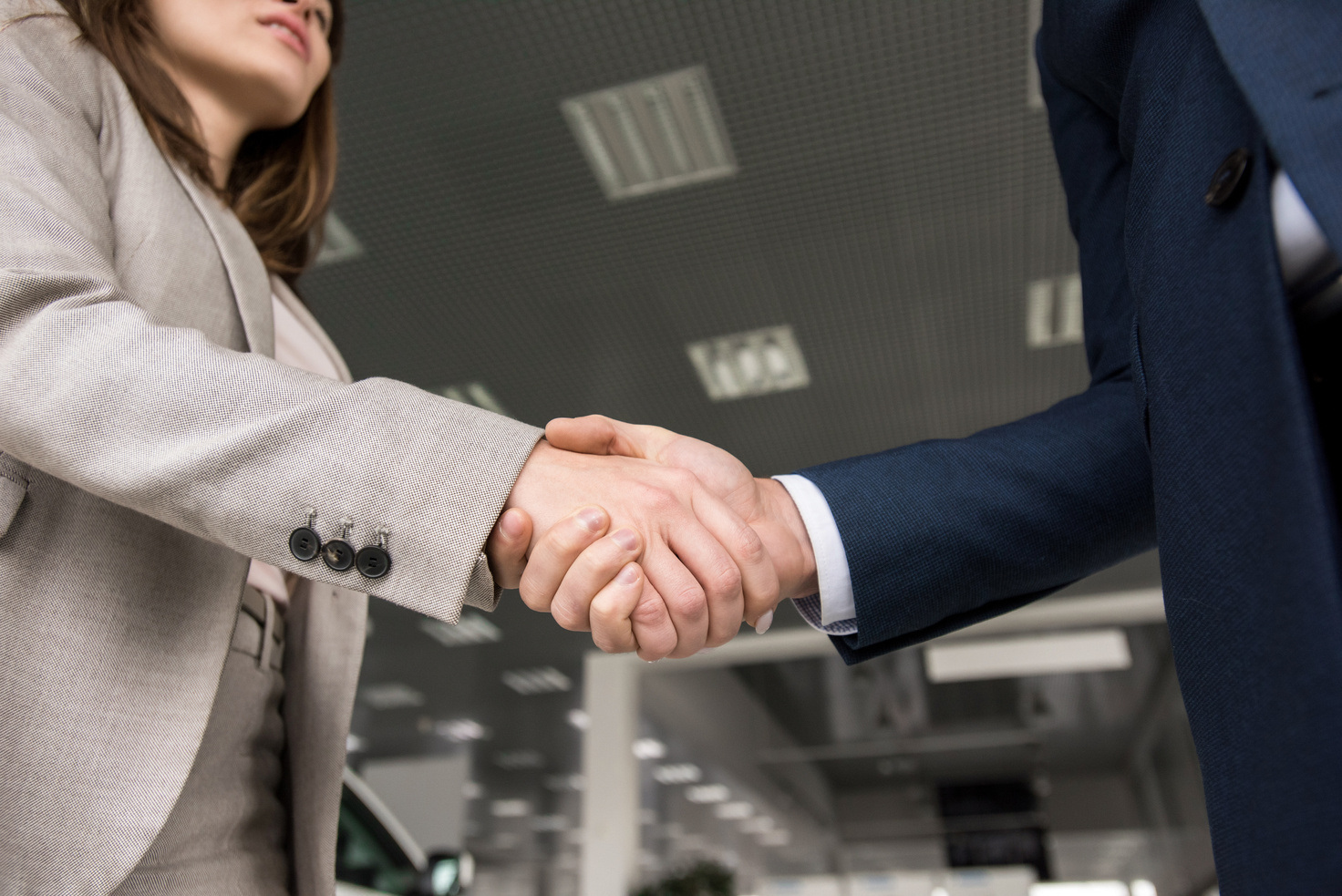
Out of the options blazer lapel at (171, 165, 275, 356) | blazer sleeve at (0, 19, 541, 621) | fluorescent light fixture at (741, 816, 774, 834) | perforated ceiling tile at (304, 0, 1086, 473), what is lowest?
fluorescent light fixture at (741, 816, 774, 834)

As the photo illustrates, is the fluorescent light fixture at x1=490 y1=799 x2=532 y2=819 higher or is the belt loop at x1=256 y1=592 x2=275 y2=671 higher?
the belt loop at x1=256 y1=592 x2=275 y2=671

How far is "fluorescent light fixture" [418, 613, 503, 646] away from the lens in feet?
25.1

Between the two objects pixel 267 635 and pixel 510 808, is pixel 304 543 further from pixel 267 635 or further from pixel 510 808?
pixel 510 808

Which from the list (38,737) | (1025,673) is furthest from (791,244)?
(1025,673)

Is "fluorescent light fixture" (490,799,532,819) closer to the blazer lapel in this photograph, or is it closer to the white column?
the white column

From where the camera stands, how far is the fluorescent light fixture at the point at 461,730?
1088cm

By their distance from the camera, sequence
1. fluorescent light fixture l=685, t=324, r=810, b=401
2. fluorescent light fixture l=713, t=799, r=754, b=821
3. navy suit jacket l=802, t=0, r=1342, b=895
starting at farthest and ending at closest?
fluorescent light fixture l=713, t=799, r=754, b=821
fluorescent light fixture l=685, t=324, r=810, b=401
navy suit jacket l=802, t=0, r=1342, b=895

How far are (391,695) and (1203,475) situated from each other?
Answer: 397 inches

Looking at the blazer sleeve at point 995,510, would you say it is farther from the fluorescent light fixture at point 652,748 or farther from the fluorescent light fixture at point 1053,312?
the fluorescent light fixture at point 652,748

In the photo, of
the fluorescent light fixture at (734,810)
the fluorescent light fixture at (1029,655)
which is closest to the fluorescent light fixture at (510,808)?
the fluorescent light fixture at (734,810)

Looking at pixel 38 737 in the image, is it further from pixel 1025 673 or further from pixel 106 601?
pixel 1025 673

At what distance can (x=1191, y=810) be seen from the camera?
774 centimetres

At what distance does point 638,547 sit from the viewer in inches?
30.1

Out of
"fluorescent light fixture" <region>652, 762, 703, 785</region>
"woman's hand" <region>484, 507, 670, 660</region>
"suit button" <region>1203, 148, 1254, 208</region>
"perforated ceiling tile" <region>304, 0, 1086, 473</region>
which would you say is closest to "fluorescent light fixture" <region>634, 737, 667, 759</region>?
"fluorescent light fixture" <region>652, 762, 703, 785</region>
